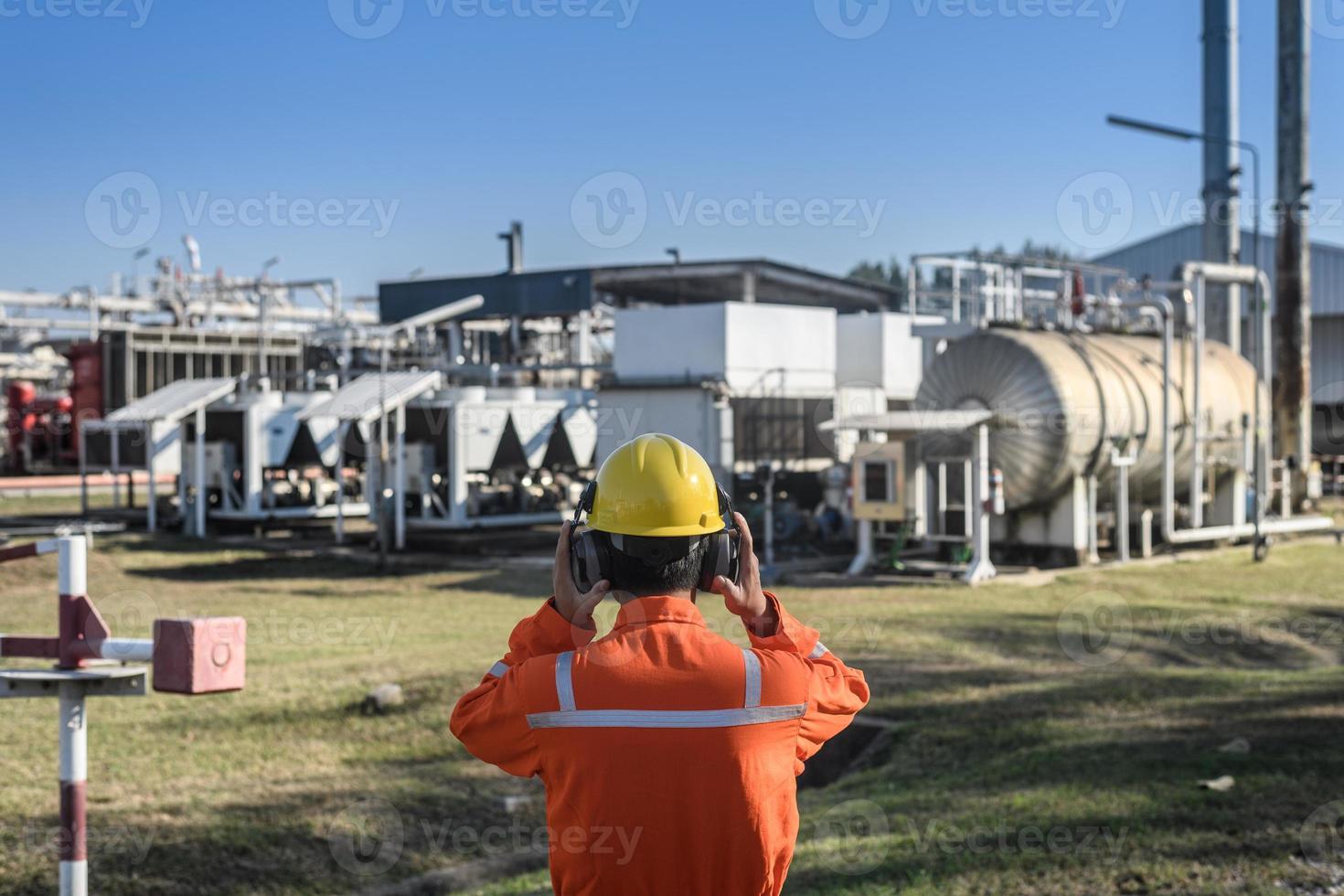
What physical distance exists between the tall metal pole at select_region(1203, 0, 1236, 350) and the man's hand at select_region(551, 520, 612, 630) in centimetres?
2314

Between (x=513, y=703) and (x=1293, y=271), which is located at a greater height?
(x=1293, y=271)

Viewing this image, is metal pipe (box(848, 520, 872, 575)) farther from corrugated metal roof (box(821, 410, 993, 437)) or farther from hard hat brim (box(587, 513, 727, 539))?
hard hat brim (box(587, 513, 727, 539))

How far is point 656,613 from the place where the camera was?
297 centimetres

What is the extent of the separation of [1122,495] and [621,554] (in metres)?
17.1

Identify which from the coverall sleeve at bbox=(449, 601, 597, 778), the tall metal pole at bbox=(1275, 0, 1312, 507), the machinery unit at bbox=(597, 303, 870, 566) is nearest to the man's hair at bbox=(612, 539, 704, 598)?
the coverall sleeve at bbox=(449, 601, 597, 778)

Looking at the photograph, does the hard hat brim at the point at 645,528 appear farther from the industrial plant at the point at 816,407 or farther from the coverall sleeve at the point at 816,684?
the industrial plant at the point at 816,407

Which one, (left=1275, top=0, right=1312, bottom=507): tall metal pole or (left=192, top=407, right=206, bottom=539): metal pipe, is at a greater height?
(left=1275, top=0, right=1312, bottom=507): tall metal pole

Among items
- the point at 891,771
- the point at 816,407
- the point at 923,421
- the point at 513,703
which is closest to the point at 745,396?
the point at 816,407

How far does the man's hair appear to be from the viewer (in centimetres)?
301

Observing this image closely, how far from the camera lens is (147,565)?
20.0 meters

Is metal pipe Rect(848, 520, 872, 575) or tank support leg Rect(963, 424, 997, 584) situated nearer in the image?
tank support leg Rect(963, 424, 997, 584)

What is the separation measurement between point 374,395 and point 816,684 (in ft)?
63.6

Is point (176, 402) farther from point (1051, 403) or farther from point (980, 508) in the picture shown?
point (1051, 403)

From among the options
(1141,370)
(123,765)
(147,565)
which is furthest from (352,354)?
(123,765)
